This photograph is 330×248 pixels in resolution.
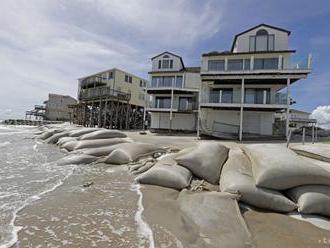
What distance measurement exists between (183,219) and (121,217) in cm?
104

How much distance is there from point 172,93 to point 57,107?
132 ft

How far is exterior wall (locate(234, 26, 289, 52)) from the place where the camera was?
22234 mm

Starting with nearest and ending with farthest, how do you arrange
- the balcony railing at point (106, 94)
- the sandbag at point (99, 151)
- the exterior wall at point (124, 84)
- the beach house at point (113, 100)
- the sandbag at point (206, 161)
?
the sandbag at point (206, 161) < the sandbag at point (99, 151) < the balcony railing at point (106, 94) < the beach house at point (113, 100) < the exterior wall at point (124, 84)

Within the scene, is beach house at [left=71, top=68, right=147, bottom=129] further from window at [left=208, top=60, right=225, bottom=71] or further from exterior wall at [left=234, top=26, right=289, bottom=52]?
exterior wall at [left=234, top=26, right=289, bottom=52]

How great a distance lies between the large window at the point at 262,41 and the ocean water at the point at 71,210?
19566 mm

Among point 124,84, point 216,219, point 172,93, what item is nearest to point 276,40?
point 172,93

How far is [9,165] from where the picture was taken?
8.80 metres

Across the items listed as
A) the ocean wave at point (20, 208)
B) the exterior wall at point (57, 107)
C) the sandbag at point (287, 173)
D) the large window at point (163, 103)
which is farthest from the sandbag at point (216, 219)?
the exterior wall at point (57, 107)

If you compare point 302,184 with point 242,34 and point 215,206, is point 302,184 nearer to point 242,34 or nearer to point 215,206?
point 215,206

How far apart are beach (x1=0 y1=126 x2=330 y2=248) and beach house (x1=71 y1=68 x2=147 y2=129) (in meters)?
26.0

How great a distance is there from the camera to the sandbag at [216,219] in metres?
3.65

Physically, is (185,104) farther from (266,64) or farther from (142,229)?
(142,229)

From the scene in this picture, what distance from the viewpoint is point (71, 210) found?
4.59 meters

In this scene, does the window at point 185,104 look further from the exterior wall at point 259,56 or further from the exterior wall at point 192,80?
the exterior wall at point 259,56
